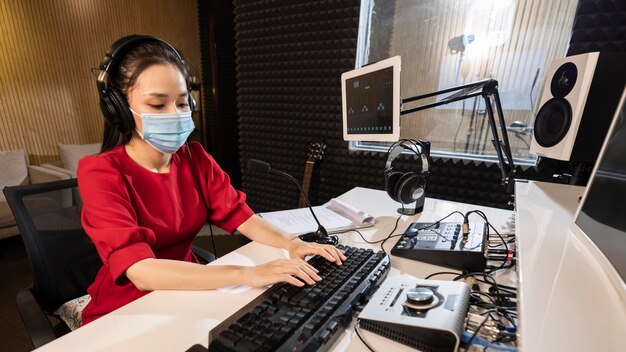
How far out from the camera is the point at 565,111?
1090mm

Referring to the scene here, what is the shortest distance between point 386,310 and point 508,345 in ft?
0.69

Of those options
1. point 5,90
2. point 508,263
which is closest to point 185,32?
point 5,90

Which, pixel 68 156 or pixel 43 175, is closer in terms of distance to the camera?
pixel 43 175

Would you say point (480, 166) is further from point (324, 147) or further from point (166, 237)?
point (166, 237)

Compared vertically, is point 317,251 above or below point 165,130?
below

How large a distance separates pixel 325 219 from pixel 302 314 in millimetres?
618

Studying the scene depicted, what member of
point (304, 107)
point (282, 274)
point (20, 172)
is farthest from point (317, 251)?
point (20, 172)

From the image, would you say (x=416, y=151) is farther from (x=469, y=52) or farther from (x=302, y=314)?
(x=469, y=52)

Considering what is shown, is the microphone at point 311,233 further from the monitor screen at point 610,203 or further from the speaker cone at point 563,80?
the speaker cone at point 563,80

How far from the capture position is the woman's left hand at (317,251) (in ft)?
2.46

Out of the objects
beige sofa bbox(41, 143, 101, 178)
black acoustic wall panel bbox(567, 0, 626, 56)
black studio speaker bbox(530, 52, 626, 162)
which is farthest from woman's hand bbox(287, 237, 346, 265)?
beige sofa bbox(41, 143, 101, 178)

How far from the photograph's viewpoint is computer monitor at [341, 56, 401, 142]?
103 centimetres

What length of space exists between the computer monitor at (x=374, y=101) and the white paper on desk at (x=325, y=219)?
308 millimetres

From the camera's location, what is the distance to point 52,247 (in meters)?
0.90
